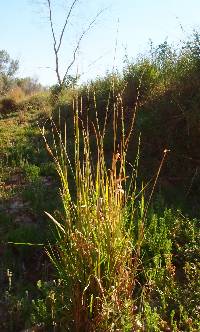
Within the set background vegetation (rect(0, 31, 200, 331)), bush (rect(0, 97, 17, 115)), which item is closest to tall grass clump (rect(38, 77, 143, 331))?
background vegetation (rect(0, 31, 200, 331))

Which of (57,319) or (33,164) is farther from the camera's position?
(33,164)

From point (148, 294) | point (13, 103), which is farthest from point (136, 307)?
point (13, 103)

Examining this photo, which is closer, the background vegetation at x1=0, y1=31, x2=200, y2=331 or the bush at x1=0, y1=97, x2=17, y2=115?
the background vegetation at x1=0, y1=31, x2=200, y2=331

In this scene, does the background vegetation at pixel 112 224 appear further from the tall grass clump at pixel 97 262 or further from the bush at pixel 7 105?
the bush at pixel 7 105

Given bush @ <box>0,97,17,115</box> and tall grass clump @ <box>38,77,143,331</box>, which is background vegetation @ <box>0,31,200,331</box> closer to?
tall grass clump @ <box>38,77,143,331</box>

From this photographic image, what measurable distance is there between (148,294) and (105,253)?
31.8 inches

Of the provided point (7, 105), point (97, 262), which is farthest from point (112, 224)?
point (7, 105)

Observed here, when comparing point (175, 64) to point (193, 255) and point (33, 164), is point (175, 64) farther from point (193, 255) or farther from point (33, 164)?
point (193, 255)

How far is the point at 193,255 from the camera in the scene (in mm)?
4145

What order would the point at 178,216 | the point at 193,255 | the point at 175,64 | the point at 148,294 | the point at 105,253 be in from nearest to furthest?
the point at 105,253, the point at 148,294, the point at 193,255, the point at 178,216, the point at 175,64

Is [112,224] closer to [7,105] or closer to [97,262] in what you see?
[97,262]

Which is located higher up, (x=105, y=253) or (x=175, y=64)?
(x=175, y=64)

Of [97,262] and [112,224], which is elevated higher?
[112,224]

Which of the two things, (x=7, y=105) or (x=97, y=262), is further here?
(x=7, y=105)
